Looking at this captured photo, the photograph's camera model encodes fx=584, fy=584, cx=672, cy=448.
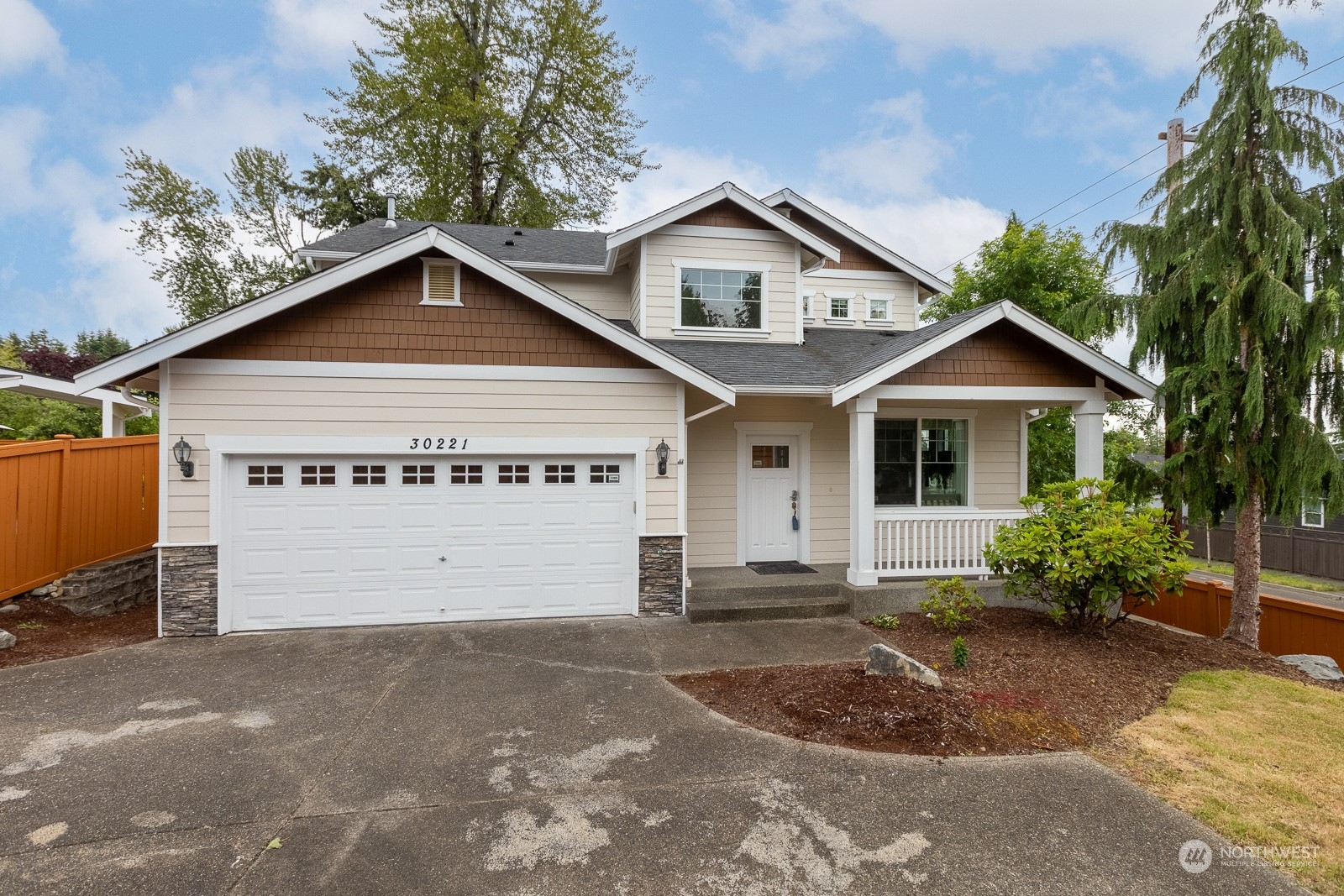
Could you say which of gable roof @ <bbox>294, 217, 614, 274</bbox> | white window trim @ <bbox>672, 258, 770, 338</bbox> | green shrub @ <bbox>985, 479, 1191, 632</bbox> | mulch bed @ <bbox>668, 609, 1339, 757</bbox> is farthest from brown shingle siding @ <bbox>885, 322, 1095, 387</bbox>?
gable roof @ <bbox>294, 217, 614, 274</bbox>

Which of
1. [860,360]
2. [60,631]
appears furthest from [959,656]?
[60,631]

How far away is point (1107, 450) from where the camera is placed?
1611 cm

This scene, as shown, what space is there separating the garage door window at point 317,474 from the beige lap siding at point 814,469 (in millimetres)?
4681

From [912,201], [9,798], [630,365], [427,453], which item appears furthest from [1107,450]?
[9,798]

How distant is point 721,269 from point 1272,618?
30.7 ft

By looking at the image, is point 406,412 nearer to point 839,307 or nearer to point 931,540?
point 931,540

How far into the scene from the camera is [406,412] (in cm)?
689

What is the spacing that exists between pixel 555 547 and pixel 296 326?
154 inches

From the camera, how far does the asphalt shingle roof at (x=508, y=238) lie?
32.8 feet

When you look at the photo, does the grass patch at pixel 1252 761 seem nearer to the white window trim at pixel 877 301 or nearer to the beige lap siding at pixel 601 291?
the white window trim at pixel 877 301

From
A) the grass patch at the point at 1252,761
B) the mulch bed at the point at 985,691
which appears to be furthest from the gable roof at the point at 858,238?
the grass patch at the point at 1252,761

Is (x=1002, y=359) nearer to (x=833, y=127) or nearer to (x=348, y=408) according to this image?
(x=348, y=408)

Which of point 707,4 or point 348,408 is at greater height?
point 707,4

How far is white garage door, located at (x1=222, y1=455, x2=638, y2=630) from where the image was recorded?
6738 millimetres
